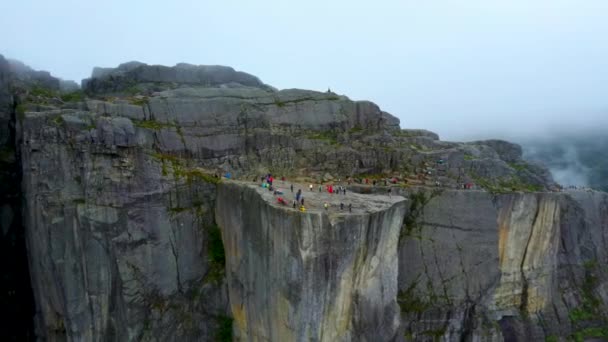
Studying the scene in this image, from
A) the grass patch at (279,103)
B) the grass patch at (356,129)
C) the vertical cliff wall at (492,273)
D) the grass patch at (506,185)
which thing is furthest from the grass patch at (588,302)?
the grass patch at (279,103)

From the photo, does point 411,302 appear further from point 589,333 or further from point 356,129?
point 589,333

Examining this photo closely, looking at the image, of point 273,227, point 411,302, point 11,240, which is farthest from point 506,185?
point 11,240

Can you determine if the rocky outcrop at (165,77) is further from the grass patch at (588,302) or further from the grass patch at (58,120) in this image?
the grass patch at (588,302)

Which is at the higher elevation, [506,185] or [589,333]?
[506,185]

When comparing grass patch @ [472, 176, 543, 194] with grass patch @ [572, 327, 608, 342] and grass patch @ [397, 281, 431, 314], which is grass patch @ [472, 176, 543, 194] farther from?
grass patch @ [572, 327, 608, 342]

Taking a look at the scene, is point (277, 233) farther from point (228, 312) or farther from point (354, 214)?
point (228, 312)

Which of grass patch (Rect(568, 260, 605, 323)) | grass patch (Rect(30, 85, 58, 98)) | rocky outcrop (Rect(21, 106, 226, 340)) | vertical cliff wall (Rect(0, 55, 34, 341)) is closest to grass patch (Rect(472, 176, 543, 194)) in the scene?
grass patch (Rect(568, 260, 605, 323))

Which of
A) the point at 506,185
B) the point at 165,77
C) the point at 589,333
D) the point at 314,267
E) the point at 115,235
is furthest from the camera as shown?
the point at 165,77
